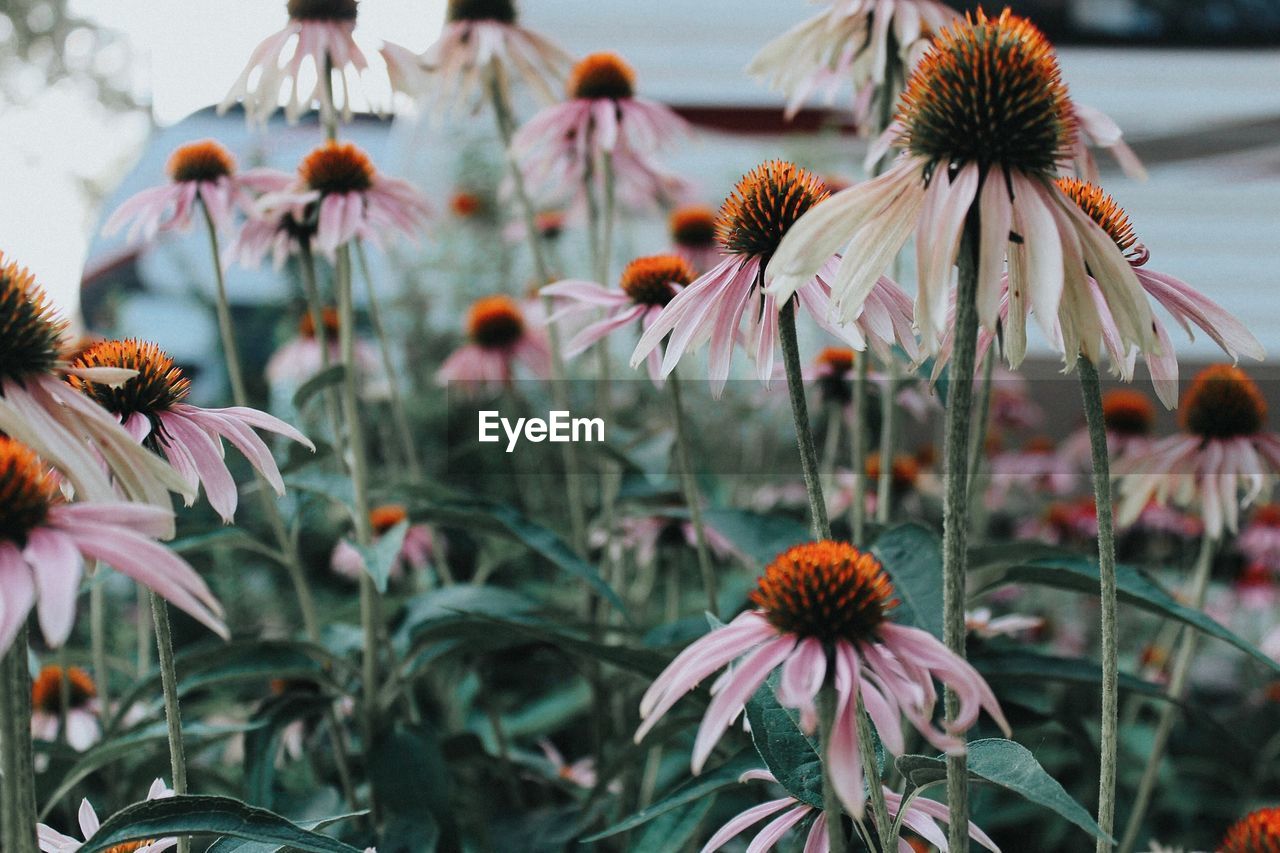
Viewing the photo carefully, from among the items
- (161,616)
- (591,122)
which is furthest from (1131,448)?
(161,616)

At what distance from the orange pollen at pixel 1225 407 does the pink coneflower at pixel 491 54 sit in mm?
959

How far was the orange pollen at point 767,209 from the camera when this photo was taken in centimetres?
64

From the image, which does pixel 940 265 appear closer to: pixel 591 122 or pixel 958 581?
pixel 958 581

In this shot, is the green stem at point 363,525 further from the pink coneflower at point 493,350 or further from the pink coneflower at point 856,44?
the pink coneflower at point 493,350

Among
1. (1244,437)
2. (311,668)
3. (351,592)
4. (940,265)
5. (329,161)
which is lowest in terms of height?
(351,592)

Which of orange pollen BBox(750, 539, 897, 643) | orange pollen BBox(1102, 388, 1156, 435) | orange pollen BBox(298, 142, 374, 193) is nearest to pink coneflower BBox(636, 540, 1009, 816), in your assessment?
orange pollen BBox(750, 539, 897, 643)

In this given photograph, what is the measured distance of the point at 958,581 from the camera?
48cm

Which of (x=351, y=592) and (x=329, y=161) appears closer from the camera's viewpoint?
(x=329, y=161)

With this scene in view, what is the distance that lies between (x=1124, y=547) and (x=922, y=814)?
95.4 inches

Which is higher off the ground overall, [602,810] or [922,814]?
Result: [922,814]

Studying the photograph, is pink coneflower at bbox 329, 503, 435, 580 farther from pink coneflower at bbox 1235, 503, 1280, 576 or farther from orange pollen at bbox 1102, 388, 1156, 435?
pink coneflower at bbox 1235, 503, 1280, 576

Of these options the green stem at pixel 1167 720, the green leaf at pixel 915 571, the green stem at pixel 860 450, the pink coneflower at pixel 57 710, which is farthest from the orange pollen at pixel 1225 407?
the pink coneflower at pixel 57 710

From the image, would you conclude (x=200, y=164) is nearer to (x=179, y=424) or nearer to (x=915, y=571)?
(x=179, y=424)

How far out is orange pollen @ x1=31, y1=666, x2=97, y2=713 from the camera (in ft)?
4.73
